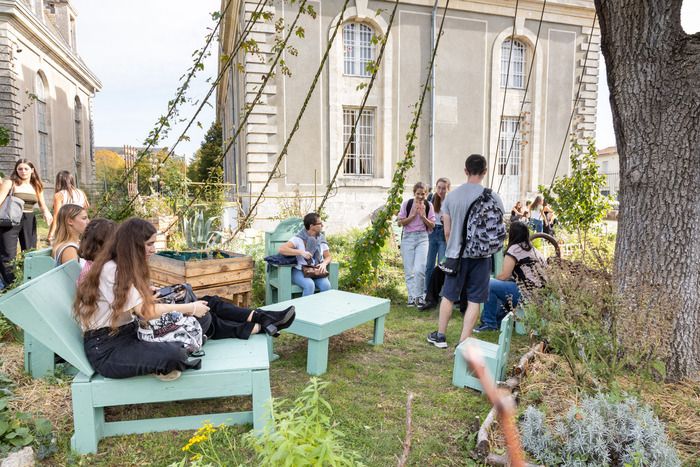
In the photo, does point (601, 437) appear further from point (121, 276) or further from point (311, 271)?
point (311, 271)

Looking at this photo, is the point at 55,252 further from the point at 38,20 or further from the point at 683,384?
the point at 38,20

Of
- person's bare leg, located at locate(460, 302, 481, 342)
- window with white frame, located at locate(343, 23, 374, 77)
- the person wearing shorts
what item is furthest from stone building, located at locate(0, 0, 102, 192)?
person's bare leg, located at locate(460, 302, 481, 342)

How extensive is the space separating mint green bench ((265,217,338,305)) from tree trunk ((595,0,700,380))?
10.8 ft

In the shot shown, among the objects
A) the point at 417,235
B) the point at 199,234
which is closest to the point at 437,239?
the point at 417,235

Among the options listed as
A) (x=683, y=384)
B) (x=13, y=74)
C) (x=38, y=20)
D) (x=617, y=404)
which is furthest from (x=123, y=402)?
(x=38, y=20)

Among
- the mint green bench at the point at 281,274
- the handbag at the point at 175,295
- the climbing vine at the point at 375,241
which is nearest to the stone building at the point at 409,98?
the mint green bench at the point at 281,274

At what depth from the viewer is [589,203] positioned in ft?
28.4

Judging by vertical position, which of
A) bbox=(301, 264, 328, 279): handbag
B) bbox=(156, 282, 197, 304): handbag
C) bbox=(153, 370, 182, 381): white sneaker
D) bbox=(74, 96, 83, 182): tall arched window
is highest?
bbox=(74, 96, 83, 182): tall arched window

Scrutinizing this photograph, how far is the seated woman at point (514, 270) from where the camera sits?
187 inches

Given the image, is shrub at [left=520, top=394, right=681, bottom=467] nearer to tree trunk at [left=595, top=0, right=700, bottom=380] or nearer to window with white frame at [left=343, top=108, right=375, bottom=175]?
tree trunk at [left=595, top=0, right=700, bottom=380]

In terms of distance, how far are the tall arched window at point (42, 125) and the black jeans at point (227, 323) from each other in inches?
839

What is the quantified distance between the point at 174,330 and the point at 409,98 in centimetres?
1244

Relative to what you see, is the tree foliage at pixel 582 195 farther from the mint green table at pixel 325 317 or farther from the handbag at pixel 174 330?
the handbag at pixel 174 330

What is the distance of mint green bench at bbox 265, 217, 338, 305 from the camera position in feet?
17.4
